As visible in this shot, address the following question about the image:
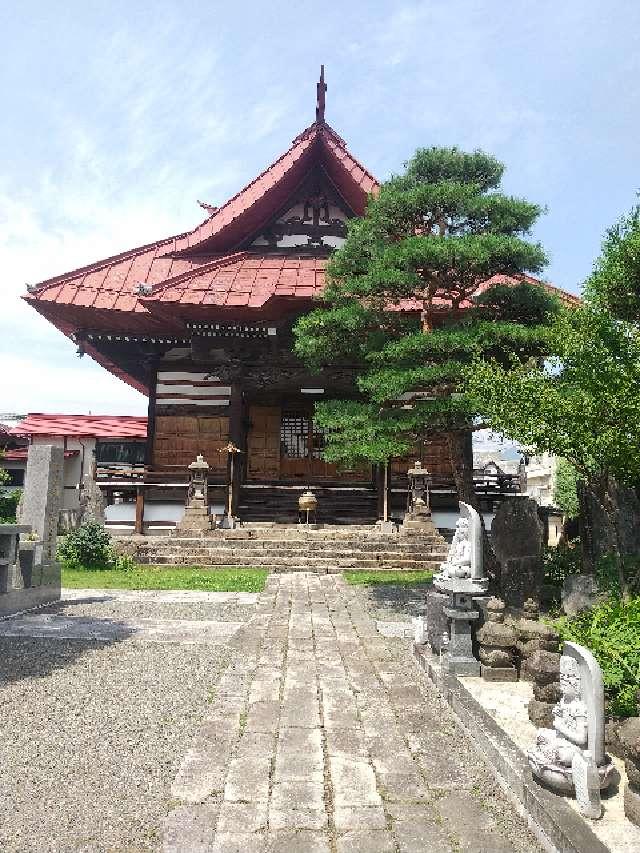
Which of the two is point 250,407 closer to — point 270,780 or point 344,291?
point 344,291

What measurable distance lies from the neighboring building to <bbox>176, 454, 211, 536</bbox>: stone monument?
10584 mm

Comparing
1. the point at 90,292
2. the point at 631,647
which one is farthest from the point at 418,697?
the point at 90,292

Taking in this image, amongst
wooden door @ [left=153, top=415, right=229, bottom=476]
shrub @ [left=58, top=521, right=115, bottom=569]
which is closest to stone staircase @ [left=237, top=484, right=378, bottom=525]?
wooden door @ [left=153, top=415, right=229, bottom=476]

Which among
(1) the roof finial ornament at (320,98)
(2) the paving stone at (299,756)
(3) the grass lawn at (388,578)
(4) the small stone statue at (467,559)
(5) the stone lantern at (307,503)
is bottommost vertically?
(2) the paving stone at (299,756)

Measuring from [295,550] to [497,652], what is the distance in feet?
26.0

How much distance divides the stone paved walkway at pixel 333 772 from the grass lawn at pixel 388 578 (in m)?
5.06

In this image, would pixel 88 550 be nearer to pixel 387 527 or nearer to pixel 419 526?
pixel 387 527

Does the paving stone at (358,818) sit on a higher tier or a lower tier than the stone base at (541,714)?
lower

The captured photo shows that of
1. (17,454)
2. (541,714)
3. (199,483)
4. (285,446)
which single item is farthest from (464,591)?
(17,454)

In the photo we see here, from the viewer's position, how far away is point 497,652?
4633 millimetres

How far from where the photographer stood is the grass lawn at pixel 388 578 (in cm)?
1030

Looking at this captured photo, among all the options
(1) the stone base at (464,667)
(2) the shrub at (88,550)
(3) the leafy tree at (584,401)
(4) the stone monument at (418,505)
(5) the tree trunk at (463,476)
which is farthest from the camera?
(4) the stone monument at (418,505)

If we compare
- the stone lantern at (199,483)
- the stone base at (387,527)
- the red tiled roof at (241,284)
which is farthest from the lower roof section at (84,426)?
the stone base at (387,527)

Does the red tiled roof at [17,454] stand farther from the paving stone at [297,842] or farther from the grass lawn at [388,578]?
the paving stone at [297,842]
